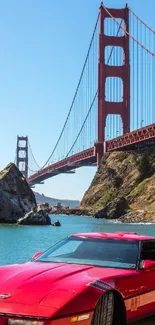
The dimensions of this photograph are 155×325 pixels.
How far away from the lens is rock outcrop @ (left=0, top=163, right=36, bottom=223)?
52.5 m

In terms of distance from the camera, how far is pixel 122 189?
93875mm

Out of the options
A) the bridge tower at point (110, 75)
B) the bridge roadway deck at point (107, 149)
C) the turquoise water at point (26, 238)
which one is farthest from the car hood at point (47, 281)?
the bridge tower at point (110, 75)

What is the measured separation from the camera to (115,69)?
98500 millimetres

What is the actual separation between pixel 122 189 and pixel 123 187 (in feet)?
1.55

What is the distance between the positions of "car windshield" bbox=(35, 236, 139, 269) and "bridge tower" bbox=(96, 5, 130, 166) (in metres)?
87.0

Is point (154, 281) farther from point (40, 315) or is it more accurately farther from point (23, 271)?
point (40, 315)

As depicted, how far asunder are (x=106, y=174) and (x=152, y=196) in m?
17.7

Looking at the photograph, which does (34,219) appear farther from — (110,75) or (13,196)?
(110,75)

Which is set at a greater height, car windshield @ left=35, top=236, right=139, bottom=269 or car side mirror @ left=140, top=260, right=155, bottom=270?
car windshield @ left=35, top=236, right=139, bottom=269

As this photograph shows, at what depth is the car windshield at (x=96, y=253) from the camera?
19.3 ft

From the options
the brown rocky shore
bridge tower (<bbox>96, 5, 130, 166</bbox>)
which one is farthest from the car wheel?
bridge tower (<bbox>96, 5, 130, 166</bbox>)

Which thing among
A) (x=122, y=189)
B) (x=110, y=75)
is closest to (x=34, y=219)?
(x=122, y=189)

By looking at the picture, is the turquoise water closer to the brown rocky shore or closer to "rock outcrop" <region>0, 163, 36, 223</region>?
"rock outcrop" <region>0, 163, 36, 223</region>

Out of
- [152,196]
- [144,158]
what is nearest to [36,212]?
[152,196]
